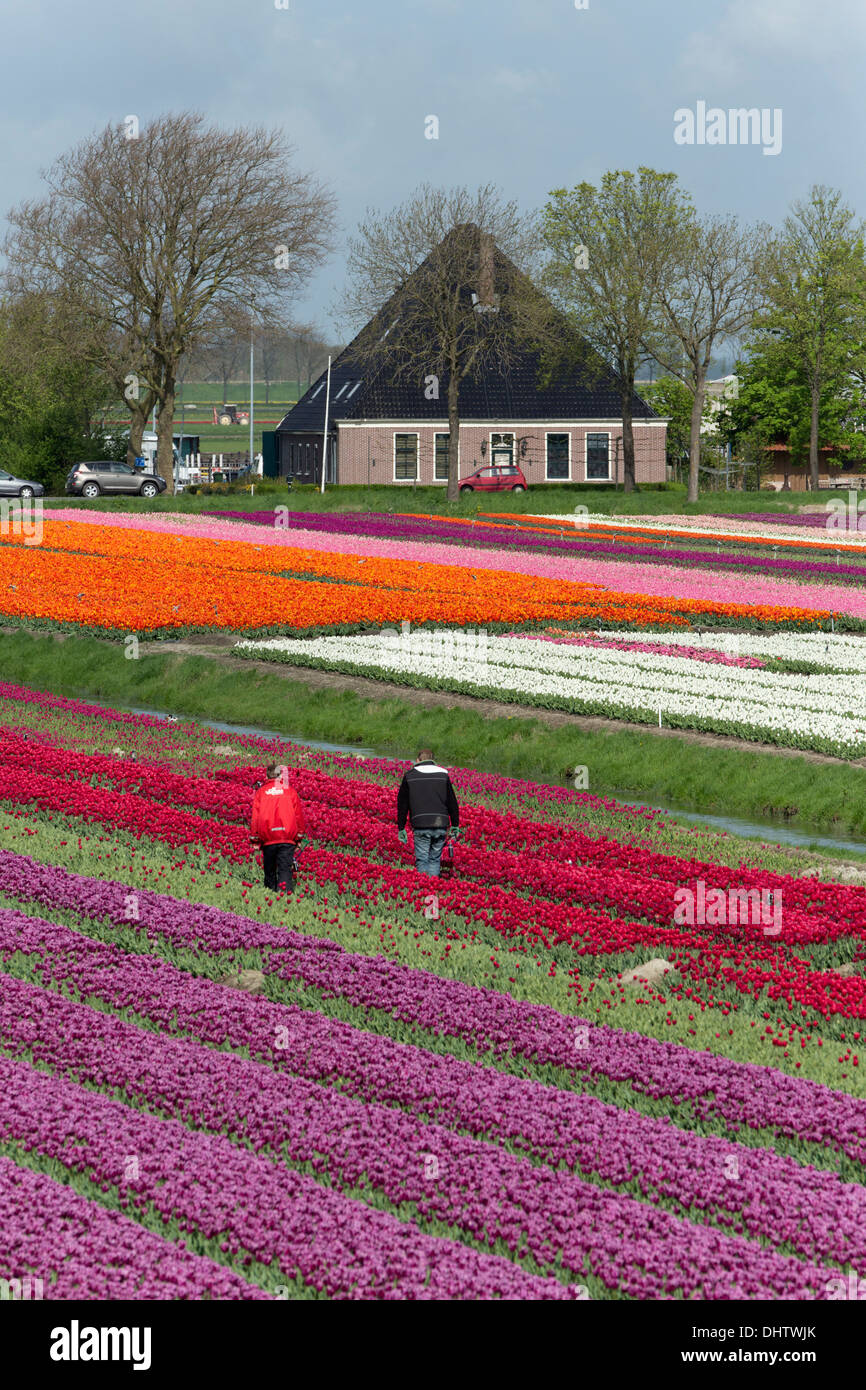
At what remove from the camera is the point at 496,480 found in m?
88.0

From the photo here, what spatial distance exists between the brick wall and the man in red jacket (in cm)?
7535

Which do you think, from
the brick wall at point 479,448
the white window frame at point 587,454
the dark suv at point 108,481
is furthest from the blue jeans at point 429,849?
the white window frame at point 587,454

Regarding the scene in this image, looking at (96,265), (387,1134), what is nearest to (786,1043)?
(387,1134)

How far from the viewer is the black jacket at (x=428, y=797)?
17688 millimetres

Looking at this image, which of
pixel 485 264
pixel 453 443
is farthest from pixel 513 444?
pixel 485 264

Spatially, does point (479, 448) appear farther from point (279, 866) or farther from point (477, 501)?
point (279, 866)

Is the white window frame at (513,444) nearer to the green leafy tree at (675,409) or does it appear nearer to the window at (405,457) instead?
the window at (405,457)

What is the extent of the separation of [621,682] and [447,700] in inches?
147

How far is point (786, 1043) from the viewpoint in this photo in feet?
41.3

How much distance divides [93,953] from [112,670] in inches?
850

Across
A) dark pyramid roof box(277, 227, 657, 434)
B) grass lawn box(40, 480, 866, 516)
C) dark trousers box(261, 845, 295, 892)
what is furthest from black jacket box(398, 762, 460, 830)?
dark pyramid roof box(277, 227, 657, 434)

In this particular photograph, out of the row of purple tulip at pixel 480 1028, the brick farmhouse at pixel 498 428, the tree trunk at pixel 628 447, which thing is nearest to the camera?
the row of purple tulip at pixel 480 1028

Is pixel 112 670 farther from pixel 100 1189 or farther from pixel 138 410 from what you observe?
pixel 138 410

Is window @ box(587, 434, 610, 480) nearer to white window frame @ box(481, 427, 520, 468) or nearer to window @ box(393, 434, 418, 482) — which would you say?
white window frame @ box(481, 427, 520, 468)
